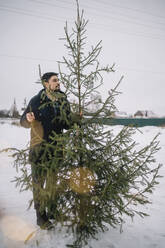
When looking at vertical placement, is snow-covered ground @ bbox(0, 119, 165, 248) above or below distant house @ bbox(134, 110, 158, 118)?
below

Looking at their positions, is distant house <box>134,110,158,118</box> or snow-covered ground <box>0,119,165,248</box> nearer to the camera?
snow-covered ground <box>0,119,165,248</box>

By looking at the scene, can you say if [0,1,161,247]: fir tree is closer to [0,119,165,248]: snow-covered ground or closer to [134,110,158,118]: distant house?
[0,119,165,248]: snow-covered ground

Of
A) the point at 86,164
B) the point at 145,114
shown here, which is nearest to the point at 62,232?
the point at 86,164

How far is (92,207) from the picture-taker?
226 centimetres

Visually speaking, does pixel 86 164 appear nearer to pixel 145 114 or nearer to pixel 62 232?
pixel 62 232

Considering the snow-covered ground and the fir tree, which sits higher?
the fir tree

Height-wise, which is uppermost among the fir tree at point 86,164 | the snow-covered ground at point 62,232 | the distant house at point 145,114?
the distant house at point 145,114

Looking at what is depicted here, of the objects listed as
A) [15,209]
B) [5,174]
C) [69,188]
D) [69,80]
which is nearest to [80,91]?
[69,80]

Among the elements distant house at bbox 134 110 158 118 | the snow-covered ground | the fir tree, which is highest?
distant house at bbox 134 110 158 118

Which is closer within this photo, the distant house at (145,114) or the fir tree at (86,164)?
the fir tree at (86,164)

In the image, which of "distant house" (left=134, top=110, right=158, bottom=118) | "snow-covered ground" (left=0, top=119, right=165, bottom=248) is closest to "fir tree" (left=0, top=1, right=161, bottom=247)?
"snow-covered ground" (left=0, top=119, right=165, bottom=248)

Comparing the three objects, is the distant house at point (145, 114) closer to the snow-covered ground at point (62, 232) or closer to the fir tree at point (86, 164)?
the snow-covered ground at point (62, 232)

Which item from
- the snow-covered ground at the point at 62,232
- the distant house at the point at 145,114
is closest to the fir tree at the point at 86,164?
the snow-covered ground at the point at 62,232

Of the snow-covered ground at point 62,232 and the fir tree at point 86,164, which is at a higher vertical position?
the fir tree at point 86,164
